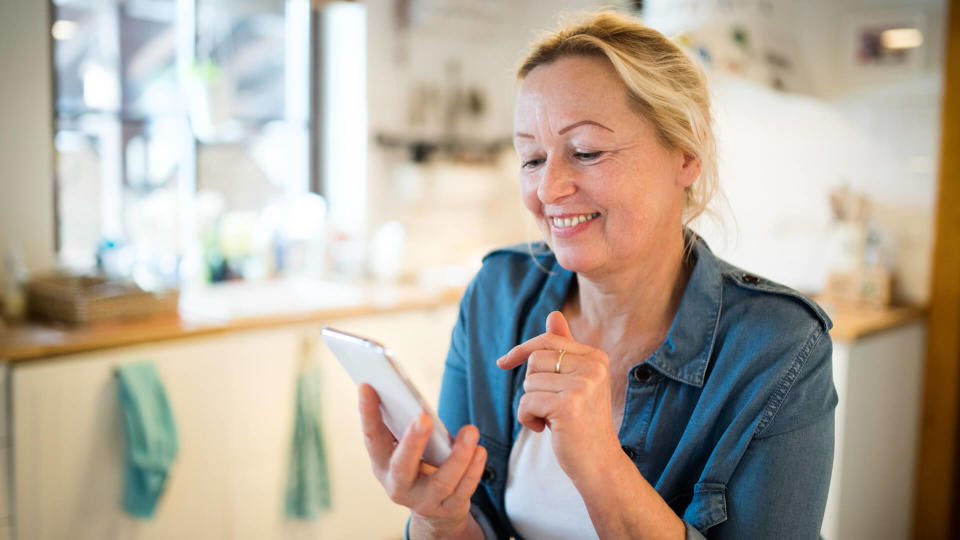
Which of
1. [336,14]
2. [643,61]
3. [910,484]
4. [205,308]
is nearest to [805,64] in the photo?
[910,484]

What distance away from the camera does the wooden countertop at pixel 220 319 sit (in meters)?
2.08

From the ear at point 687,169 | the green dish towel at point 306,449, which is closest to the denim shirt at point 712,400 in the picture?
the ear at point 687,169

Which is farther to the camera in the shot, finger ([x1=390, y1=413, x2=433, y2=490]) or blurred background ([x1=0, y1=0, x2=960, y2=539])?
blurred background ([x1=0, y1=0, x2=960, y2=539])

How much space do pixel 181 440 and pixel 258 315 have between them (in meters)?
0.45

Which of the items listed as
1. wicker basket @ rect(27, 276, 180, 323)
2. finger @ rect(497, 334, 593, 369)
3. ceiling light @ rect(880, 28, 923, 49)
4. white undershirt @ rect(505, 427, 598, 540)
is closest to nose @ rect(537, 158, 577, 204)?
finger @ rect(497, 334, 593, 369)

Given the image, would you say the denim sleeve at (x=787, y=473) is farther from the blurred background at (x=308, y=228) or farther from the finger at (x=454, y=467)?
the blurred background at (x=308, y=228)

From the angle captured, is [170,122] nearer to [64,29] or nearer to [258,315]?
[64,29]

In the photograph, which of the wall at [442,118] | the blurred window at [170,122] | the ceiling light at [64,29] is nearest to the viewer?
the ceiling light at [64,29]

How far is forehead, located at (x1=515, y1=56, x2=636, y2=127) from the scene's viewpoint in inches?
44.6

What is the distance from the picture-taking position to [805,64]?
303 centimetres

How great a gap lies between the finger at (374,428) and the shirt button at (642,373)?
0.41 metres

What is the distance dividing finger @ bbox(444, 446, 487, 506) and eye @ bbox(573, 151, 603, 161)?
0.46 m

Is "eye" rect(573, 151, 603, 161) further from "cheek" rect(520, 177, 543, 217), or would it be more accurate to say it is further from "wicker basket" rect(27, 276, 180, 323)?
"wicker basket" rect(27, 276, 180, 323)

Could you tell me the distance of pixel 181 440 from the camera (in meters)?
2.32
